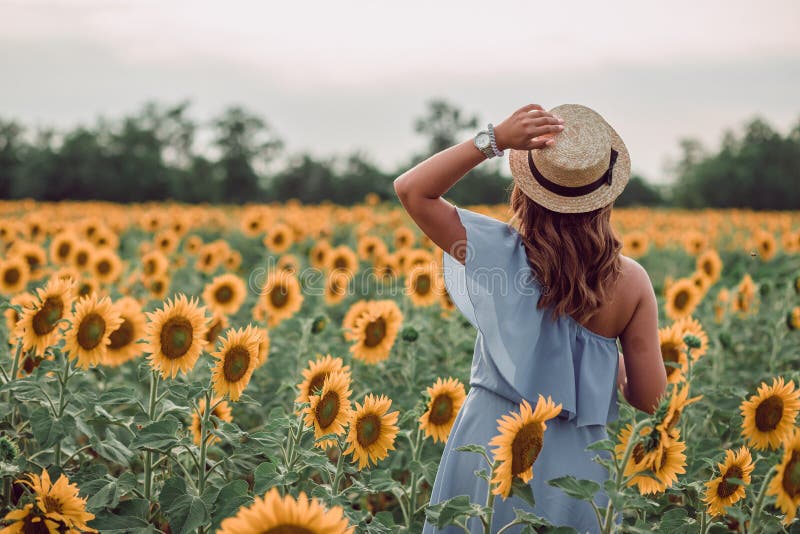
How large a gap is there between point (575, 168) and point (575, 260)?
0.96 ft

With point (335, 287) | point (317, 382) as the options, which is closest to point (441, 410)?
point (317, 382)

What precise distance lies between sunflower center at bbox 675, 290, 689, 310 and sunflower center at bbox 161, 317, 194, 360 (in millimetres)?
3454

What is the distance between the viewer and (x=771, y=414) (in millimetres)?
2260

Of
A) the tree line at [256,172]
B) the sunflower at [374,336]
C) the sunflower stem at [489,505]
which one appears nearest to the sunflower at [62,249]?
the sunflower at [374,336]

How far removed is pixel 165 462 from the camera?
270 centimetres

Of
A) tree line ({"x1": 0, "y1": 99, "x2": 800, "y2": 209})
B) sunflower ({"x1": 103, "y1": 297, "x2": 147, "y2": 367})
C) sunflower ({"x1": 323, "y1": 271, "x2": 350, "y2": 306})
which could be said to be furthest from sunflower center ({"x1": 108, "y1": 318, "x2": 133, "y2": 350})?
tree line ({"x1": 0, "y1": 99, "x2": 800, "y2": 209})

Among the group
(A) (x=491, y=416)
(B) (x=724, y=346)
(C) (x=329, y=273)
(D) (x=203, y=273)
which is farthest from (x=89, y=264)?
(B) (x=724, y=346)

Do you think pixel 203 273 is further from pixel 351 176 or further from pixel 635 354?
pixel 351 176

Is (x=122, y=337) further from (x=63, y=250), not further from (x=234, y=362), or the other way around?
(x=63, y=250)

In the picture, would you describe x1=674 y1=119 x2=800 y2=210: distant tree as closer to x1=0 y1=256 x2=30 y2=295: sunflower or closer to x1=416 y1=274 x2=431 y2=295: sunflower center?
x1=416 y1=274 x2=431 y2=295: sunflower center

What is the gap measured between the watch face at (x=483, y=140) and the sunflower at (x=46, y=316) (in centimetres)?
168

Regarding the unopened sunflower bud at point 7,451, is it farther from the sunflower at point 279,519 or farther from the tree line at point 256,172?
the tree line at point 256,172

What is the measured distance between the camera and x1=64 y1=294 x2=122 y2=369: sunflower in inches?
101

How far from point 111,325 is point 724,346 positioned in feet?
11.3
